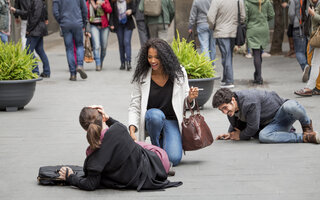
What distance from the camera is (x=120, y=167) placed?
5.52 meters

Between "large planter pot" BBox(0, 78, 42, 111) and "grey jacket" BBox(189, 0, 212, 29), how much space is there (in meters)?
4.51

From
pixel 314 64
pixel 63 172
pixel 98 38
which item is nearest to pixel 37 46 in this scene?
pixel 98 38

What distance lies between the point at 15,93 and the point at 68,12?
3.85 m

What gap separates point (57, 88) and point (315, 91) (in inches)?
188

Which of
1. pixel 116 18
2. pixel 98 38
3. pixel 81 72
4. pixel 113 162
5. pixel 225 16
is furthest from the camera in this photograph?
pixel 98 38

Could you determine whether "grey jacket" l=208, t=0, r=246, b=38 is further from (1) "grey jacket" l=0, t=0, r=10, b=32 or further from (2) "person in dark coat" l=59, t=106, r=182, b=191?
(2) "person in dark coat" l=59, t=106, r=182, b=191

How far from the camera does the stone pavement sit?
18.4 ft

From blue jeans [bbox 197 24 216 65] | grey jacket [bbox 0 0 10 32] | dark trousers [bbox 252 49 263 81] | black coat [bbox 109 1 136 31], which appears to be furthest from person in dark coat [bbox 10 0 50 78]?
dark trousers [bbox 252 49 263 81]

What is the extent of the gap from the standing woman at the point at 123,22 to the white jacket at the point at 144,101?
8093 mm

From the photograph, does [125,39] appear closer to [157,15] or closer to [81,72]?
[157,15]

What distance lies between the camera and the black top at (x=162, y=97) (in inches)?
261

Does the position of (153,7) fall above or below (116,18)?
above

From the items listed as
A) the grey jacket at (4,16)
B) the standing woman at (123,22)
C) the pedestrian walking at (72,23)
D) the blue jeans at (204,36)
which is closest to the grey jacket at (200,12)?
the blue jeans at (204,36)

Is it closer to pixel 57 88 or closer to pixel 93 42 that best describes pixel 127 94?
pixel 57 88
